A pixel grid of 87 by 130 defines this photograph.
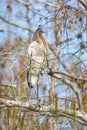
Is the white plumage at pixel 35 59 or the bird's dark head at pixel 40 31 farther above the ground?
the bird's dark head at pixel 40 31

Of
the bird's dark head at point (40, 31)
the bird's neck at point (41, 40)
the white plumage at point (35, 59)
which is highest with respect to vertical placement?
the bird's dark head at point (40, 31)

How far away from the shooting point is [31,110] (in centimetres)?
238

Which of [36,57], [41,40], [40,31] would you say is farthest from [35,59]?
[40,31]

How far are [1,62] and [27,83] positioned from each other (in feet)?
0.85

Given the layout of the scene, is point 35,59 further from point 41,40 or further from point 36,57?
point 41,40

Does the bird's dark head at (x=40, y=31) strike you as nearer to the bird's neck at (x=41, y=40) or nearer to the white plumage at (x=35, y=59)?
the bird's neck at (x=41, y=40)

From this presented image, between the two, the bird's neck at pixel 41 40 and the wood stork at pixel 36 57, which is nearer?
the wood stork at pixel 36 57

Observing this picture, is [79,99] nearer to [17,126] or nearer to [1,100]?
[1,100]

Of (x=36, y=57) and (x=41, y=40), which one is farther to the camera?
(x=41, y=40)

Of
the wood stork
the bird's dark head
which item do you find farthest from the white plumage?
the bird's dark head

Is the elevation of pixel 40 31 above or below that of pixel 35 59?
above

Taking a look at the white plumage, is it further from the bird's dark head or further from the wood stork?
the bird's dark head

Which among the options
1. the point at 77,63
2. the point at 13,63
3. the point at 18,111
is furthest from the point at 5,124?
the point at 77,63

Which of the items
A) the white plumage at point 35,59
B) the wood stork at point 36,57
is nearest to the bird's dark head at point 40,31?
the wood stork at point 36,57
